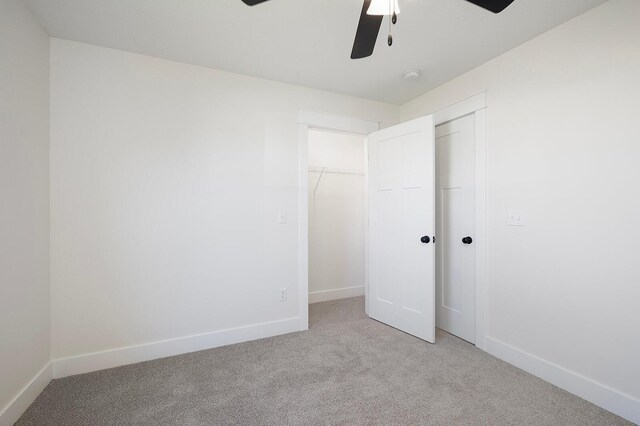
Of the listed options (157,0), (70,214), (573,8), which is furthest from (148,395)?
(573,8)

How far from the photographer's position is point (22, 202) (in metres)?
1.70

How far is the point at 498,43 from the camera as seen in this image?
212cm

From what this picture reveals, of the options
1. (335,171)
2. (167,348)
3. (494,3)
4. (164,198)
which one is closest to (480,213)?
(494,3)

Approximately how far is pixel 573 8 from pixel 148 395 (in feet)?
11.7

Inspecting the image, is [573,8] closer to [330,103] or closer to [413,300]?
[330,103]

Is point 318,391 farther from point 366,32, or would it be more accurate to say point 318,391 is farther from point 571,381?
point 366,32

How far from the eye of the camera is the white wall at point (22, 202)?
1.53 m

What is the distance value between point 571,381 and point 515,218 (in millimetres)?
1102

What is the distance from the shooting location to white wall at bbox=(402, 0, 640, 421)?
1.63 meters

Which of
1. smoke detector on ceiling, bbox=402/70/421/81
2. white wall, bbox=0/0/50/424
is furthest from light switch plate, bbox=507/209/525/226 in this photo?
white wall, bbox=0/0/50/424

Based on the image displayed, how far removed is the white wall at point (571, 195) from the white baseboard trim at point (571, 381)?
2 centimetres

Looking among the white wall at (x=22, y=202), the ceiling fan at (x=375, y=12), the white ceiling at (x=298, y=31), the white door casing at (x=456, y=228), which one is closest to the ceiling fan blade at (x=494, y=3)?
the ceiling fan at (x=375, y=12)

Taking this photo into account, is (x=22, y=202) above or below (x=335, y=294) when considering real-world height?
above

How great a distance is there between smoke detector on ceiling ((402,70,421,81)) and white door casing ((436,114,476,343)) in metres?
0.54
